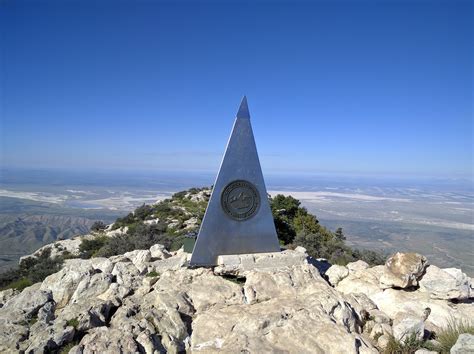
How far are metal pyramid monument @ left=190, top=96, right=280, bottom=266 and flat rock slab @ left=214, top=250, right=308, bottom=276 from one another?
30 centimetres

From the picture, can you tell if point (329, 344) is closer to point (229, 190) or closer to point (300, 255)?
point (300, 255)

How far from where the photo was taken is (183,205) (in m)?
24.1

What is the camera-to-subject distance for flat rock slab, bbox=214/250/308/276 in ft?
27.4

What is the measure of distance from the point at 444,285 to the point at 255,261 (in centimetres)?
461

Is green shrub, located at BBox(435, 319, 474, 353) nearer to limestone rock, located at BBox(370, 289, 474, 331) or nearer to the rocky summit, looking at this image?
the rocky summit

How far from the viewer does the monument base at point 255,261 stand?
8352mm

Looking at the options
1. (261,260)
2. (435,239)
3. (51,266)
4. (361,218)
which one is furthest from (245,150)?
(361,218)

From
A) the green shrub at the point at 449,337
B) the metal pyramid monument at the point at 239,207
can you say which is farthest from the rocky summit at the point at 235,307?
the metal pyramid monument at the point at 239,207

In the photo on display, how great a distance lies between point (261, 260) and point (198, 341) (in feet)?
11.3

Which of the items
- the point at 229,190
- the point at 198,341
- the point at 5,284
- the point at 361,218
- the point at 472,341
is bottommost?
the point at 361,218

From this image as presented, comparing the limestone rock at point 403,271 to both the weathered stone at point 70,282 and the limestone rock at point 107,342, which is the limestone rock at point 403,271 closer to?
the limestone rock at point 107,342

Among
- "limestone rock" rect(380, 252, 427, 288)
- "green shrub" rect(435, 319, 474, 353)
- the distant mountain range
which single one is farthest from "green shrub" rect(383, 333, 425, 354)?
the distant mountain range

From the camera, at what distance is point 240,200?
29.9ft

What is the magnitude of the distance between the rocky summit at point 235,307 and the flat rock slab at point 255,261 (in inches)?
1.1
